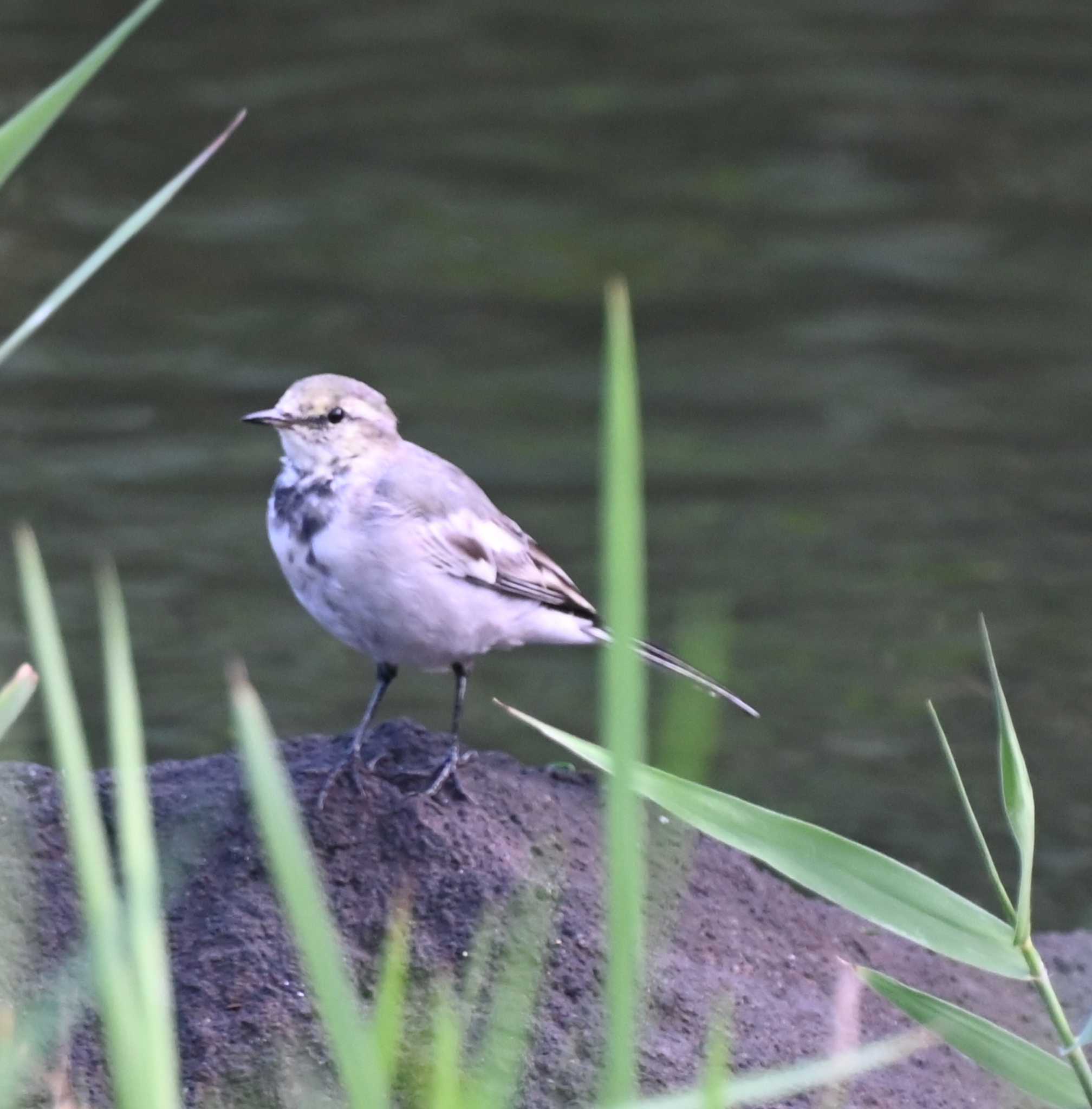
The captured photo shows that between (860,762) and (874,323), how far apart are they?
5.74m

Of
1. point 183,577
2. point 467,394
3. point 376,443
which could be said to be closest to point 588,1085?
point 376,443

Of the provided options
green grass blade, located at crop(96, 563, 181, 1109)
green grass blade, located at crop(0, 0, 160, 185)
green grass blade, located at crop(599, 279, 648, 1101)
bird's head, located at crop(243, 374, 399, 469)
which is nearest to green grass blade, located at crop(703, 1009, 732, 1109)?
green grass blade, located at crop(599, 279, 648, 1101)

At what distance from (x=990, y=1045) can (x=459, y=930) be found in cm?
181

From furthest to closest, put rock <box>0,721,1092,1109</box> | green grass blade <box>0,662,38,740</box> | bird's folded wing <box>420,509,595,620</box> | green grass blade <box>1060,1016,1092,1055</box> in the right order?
bird's folded wing <box>420,509,595,620</box> < rock <box>0,721,1092,1109</box> < green grass blade <box>1060,1016,1092,1055</box> < green grass blade <box>0,662,38,740</box>

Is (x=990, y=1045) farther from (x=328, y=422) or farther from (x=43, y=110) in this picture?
(x=328, y=422)

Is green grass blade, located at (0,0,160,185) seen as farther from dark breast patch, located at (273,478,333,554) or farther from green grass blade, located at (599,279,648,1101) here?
dark breast patch, located at (273,478,333,554)

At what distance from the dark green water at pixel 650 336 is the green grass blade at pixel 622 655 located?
17.9 feet

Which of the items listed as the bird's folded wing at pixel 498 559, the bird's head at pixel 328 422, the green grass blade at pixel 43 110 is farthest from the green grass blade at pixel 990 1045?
the bird's head at pixel 328 422

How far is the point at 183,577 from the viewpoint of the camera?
10312 millimetres

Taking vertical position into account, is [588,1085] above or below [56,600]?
above

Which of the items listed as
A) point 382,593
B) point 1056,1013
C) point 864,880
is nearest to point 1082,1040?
point 1056,1013

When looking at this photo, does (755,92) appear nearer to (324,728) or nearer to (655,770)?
(324,728)

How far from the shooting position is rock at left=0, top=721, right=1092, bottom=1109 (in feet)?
16.1

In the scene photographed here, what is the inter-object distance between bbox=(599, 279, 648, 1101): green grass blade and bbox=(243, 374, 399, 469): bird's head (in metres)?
3.73
